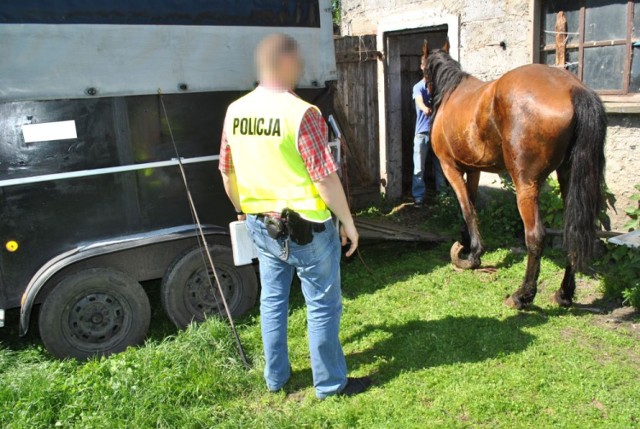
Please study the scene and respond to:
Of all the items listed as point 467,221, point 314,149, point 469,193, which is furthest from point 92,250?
point 469,193

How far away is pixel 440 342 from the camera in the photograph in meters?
4.18

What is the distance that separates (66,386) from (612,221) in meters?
5.36

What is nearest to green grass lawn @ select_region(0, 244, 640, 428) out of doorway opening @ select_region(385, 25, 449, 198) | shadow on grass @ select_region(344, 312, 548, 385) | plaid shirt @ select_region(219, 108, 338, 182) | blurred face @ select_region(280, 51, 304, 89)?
shadow on grass @ select_region(344, 312, 548, 385)

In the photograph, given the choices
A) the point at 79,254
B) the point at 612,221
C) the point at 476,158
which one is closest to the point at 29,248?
the point at 79,254

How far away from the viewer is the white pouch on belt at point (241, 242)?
3691 mm

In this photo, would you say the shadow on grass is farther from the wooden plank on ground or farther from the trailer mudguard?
the wooden plank on ground

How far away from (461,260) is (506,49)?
8.71 ft

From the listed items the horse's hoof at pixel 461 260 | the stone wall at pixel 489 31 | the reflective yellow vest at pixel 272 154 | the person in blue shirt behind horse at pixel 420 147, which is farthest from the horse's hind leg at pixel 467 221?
the reflective yellow vest at pixel 272 154

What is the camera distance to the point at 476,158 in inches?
212

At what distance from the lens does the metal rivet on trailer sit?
3945 millimetres

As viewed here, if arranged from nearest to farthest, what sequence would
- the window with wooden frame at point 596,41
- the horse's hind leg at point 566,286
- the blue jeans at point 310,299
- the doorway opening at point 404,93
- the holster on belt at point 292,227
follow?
the holster on belt at point 292,227 → the blue jeans at point 310,299 → the horse's hind leg at point 566,286 → the window with wooden frame at point 596,41 → the doorway opening at point 404,93

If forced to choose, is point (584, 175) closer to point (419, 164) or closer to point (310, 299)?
point (310, 299)

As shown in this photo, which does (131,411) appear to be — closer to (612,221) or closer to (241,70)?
(241,70)

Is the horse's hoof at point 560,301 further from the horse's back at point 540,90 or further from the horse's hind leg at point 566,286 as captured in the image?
the horse's back at point 540,90
